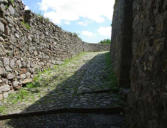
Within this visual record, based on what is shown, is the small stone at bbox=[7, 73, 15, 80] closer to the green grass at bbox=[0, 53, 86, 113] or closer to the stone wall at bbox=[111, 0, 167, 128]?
the green grass at bbox=[0, 53, 86, 113]

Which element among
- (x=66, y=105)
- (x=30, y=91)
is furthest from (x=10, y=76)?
(x=66, y=105)

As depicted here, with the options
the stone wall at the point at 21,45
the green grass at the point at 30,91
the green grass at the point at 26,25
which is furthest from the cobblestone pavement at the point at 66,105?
the green grass at the point at 26,25

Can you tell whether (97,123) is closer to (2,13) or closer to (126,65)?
(126,65)

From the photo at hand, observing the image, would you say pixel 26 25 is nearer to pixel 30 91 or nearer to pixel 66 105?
pixel 30 91

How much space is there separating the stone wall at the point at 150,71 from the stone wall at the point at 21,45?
10.4 ft

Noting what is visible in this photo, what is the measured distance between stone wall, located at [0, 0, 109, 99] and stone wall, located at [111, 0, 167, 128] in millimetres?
3166

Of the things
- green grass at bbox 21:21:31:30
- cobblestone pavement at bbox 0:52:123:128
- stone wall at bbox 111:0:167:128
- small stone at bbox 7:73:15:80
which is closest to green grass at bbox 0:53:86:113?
cobblestone pavement at bbox 0:52:123:128

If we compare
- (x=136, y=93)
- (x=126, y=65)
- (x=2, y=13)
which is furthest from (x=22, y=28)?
(x=136, y=93)

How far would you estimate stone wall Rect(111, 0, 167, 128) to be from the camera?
5.41 ft

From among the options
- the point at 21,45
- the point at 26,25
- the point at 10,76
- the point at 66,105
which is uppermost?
the point at 26,25

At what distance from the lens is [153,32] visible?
6.42 ft

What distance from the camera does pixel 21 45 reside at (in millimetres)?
5227

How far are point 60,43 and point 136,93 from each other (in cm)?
676

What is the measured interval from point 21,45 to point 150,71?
421 cm
